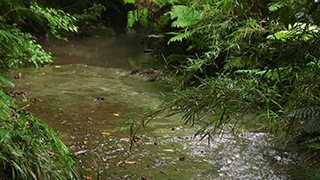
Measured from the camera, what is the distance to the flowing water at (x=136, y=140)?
228 cm

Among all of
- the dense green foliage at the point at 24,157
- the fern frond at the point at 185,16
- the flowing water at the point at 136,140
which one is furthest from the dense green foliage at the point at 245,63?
the dense green foliage at the point at 24,157

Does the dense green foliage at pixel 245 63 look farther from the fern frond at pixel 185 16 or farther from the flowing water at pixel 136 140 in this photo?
the flowing water at pixel 136 140

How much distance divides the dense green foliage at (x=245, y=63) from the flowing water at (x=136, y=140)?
202mm

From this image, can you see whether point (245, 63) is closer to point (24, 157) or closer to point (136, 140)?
point (136, 140)

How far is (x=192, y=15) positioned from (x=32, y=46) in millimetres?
2141

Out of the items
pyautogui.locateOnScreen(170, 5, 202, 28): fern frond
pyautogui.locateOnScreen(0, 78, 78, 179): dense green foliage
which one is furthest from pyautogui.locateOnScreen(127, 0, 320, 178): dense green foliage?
pyautogui.locateOnScreen(0, 78, 78, 179): dense green foliage

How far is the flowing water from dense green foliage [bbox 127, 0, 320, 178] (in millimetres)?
202

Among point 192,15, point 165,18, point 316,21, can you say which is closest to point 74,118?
point 192,15

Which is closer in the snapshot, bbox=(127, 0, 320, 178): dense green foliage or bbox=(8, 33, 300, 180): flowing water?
bbox=(127, 0, 320, 178): dense green foliage

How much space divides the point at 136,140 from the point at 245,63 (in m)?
1.42

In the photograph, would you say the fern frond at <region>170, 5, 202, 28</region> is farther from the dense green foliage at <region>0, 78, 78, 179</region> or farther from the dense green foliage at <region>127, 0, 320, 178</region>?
the dense green foliage at <region>0, 78, 78, 179</region>

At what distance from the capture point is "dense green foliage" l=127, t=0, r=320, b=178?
1560 millimetres

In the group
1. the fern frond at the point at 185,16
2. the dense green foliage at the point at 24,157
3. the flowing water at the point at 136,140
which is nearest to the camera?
the dense green foliage at the point at 24,157

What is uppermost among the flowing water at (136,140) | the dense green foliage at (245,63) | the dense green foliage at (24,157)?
the dense green foliage at (245,63)
